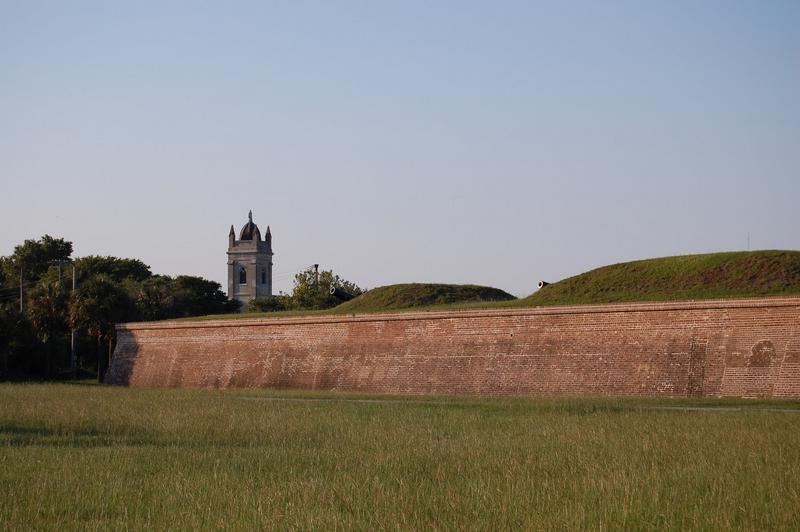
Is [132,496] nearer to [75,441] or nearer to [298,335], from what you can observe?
[75,441]

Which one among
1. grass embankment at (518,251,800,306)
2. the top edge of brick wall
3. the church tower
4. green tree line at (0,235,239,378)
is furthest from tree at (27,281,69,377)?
the church tower

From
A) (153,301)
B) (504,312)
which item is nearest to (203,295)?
(153,301)

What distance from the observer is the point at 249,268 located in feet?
539

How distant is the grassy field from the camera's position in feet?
36.8

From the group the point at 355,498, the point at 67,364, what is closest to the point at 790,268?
the point at 355,498

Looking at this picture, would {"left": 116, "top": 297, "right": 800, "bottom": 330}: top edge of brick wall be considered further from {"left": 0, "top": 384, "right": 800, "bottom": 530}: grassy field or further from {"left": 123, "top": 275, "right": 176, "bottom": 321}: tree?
{"left": 123, "top": 275, "right": 176, "bottom": 321}: tree

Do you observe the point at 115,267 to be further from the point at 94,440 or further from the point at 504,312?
the point at 94,440

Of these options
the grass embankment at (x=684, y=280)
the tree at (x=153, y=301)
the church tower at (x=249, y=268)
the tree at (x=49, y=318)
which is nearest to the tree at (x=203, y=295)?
the tree at (x=153, y=301)

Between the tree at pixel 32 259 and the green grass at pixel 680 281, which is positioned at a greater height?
the tree at pixel 32 259

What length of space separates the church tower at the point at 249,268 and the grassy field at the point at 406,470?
139230 mm

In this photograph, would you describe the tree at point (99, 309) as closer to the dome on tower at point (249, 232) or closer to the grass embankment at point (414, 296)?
the grass embankment at point (414, 296)

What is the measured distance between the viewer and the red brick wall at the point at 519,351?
3036 centimetres

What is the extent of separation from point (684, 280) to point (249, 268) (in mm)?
131008

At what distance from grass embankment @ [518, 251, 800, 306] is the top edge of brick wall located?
1927 millimetres
